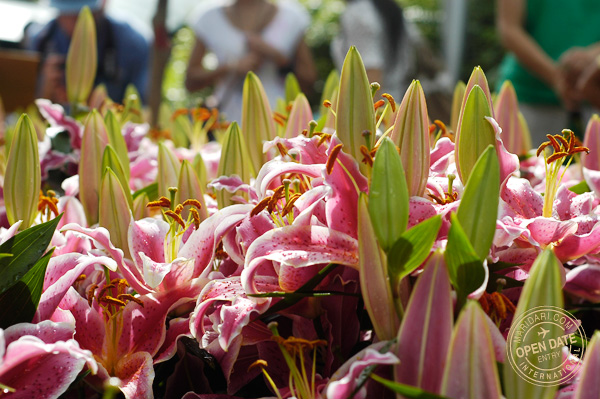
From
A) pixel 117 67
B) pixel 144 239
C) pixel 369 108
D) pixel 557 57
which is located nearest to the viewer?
pixel 369 108

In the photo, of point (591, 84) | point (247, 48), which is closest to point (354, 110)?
point (591, 84)

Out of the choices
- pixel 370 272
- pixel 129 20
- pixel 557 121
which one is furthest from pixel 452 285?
pixel 129 20

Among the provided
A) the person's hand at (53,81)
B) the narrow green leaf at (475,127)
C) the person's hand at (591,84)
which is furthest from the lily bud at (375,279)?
the person's hand at (53,81)

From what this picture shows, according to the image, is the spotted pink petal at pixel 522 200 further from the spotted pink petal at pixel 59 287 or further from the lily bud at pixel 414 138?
the spotted pink petal at pixel 59 287

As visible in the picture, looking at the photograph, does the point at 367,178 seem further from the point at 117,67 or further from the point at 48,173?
the point at 117,67

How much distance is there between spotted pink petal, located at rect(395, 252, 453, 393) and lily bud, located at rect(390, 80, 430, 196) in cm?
9

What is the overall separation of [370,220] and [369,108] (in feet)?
0.31

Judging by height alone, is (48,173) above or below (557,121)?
below

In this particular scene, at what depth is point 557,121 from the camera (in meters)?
2.00

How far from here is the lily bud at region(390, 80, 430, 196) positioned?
453mm

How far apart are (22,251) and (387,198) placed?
27cm

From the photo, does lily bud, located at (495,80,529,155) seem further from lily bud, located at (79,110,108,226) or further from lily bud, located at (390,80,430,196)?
lily bud, located at (79,110,108,226)

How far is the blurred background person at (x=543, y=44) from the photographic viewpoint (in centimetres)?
184

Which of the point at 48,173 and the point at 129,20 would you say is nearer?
the point at 48,173
